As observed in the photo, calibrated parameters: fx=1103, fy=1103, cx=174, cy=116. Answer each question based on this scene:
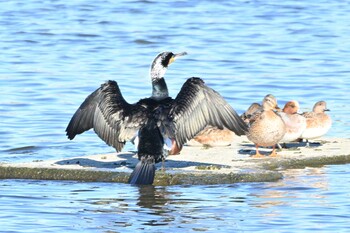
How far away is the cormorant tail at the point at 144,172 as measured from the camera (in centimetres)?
1145

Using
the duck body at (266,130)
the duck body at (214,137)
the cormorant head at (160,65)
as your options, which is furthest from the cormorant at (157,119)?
the duck body at (214,137)

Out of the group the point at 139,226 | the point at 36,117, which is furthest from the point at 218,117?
the point at 36,117

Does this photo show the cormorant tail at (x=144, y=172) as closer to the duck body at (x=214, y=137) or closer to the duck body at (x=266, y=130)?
the duck body at (x=266, y=130)

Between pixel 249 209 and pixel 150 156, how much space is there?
4.69 feet

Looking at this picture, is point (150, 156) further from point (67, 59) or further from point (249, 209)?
point (67, 59)

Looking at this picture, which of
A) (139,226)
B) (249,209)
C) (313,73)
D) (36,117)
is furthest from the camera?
(313,73)

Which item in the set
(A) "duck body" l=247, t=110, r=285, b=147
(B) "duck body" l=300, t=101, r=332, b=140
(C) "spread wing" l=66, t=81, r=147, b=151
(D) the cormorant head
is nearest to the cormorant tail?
(C) "spread wing" l=66, t=81, r=147, b=151

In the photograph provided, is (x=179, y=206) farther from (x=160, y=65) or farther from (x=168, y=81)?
(x=168, y=81)

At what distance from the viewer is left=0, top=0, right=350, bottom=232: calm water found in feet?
34.6

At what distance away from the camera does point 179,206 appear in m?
10.8

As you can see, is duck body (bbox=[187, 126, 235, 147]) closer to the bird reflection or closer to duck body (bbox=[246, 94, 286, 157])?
duck body (bbox=[246, 94, 286, 157])

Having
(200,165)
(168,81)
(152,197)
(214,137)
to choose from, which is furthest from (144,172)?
(168,81)

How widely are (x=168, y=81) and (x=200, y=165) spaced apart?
340 inches

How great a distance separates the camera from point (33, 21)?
30766 millimetres
